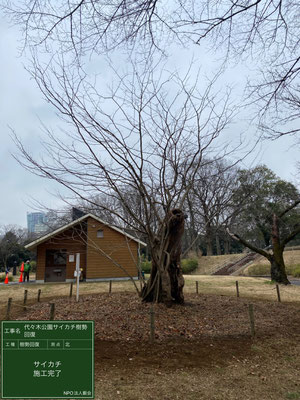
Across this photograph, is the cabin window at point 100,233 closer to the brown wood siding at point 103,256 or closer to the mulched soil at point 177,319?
the brown wood siding at point 103,256

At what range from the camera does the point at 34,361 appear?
2135 millimetres

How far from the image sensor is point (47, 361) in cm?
214

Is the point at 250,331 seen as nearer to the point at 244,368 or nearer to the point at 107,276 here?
the point at 244,368

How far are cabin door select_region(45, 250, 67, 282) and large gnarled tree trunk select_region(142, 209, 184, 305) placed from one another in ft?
48.3

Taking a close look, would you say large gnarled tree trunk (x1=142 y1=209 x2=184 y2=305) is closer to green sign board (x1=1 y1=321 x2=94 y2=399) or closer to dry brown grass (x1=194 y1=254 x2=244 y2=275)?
green sign board (x1=1 y1=321 x2=94 y2=399)

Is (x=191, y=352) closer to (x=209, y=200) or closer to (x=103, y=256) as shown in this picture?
(x=209, y=200)

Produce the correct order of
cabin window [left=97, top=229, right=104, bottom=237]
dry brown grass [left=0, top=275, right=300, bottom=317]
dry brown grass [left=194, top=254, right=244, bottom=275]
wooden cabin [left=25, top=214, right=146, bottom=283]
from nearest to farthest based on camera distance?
dry brown grass [left=0, top=275, right=300, bottom=317] < wooden cabin [left=25, top=214, right=146, bottom=283] < cabin window [left=97, top=229, right=104, bottom=237] < dry brown grass [left=194, top=254, right=244, bottom=275]

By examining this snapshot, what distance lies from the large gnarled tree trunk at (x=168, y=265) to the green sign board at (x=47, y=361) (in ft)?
19.4

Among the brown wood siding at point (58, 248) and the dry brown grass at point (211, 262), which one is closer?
the brown wood siding at point (58, 248)

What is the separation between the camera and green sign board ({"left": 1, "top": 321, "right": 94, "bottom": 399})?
6.86 feet

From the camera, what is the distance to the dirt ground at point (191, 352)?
376cm

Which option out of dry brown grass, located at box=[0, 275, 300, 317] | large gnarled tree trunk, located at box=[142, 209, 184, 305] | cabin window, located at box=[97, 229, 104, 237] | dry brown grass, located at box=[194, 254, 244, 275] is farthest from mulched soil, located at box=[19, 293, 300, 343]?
dry brown grass, located at box=[194, 254, 244, 275]

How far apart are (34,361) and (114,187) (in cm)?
531

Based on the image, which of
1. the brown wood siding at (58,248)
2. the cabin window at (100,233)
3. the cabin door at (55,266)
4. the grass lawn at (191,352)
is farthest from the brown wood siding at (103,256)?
the grass lawn at (191,352)
